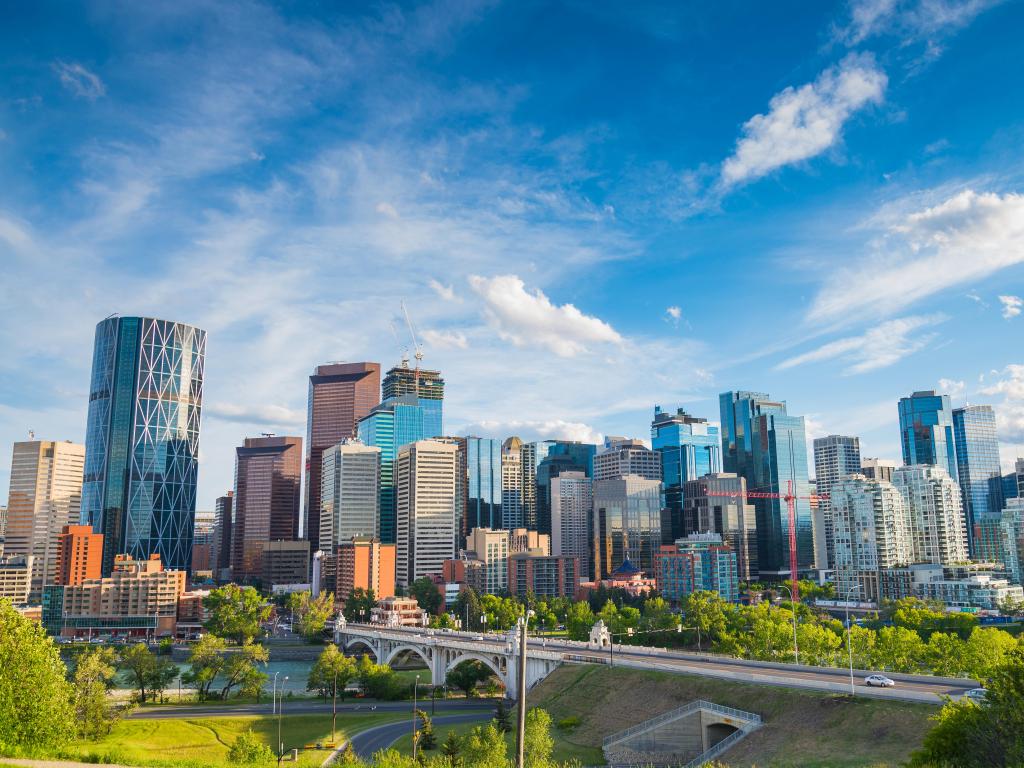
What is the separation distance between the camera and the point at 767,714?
248ft

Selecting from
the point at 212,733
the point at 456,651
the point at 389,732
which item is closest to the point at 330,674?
the point at 456,651

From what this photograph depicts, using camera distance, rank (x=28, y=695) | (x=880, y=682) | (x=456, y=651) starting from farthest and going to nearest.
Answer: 1. (x=456, y=651)
2. (x=880, y=682)
3. (x=28, y=695)

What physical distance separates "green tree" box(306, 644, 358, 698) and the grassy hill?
37473 millimetres

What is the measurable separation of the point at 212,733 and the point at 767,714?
62.5 m

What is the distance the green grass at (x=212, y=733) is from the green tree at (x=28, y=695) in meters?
29.0

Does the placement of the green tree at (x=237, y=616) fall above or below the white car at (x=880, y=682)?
below

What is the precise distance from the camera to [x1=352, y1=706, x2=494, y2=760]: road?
8875 centimetres

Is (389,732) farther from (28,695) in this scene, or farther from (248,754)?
(28,695)

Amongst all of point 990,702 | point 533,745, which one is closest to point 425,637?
point 533,745

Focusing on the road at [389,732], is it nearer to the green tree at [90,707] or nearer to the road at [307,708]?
the road at [307,708]

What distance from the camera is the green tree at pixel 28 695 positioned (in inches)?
2137

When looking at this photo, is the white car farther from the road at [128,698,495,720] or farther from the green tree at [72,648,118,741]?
the green tree at [72,648,118,741]

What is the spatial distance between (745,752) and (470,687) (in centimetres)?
6512

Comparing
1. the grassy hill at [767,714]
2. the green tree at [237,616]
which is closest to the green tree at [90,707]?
the grassy hill at [767,714]
